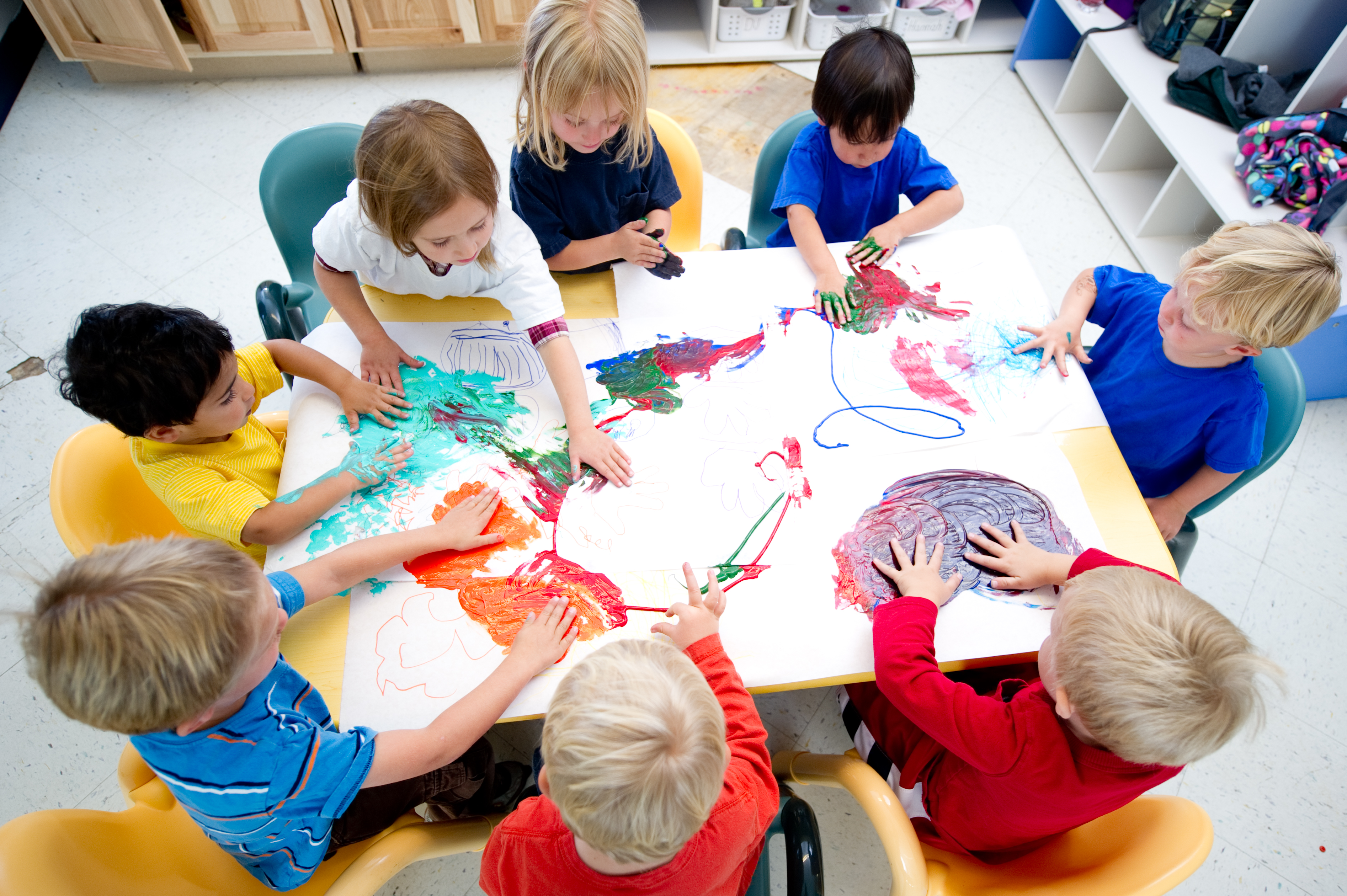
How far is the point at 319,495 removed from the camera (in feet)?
4.00

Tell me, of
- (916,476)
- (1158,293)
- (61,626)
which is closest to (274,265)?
(61,626)

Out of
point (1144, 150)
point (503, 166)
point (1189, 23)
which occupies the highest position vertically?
point (1189, 23)

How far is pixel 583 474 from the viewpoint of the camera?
131 centimetres

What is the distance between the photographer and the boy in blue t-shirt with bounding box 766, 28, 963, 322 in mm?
1537

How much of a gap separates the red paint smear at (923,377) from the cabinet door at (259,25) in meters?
2.74

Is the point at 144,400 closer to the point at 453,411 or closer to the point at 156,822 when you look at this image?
the point at 453,411

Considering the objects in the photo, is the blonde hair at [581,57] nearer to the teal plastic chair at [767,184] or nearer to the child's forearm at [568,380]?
the child's forearm at [568,380]

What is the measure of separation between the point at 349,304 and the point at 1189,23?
3007 millimetres

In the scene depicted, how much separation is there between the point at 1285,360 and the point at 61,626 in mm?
1963

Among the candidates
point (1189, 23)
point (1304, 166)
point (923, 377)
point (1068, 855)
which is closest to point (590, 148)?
point (923, 377)

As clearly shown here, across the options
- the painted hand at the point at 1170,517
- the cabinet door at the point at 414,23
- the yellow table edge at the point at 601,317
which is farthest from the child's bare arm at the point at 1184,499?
the cabinet door at the point at 414,23

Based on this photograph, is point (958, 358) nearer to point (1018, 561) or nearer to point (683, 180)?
point (1018, 561)

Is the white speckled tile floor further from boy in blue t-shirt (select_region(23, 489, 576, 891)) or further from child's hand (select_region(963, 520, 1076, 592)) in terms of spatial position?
boy in blue t-shirt (select_region(23, 489, 576, 891))

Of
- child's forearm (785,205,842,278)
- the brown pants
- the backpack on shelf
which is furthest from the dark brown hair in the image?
the backpack on shelf
